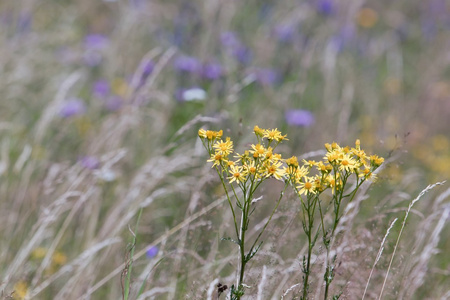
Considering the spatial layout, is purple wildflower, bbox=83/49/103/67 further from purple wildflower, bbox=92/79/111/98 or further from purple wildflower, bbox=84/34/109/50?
purple wildflower, bbox=92/79/111/98

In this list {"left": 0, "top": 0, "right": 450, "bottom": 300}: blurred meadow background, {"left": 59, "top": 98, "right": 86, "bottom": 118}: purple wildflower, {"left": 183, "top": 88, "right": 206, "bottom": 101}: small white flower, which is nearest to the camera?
{"left": 0, "top": 0, "right": 450, "bottom": 300}: blurred meadow background

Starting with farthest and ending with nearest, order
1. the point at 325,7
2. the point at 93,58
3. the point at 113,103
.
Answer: the point at 325,7, the point at 93,58, the point at 113,103

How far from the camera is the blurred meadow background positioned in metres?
1.97

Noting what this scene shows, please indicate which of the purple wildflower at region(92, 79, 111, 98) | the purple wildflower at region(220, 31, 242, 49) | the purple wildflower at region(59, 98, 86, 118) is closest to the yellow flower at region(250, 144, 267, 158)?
the purple wildflower at region(59, 98, 86, 118)

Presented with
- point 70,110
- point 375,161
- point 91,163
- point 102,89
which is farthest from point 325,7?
point 375,161

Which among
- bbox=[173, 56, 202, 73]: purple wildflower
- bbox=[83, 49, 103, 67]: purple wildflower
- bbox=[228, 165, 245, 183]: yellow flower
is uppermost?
bbox=[83, 49, 103, 67]: purple wildflower

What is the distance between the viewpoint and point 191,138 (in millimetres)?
3369

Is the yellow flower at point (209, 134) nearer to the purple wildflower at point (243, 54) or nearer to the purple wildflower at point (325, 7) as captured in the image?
the purple wildflower at point (243, 54)

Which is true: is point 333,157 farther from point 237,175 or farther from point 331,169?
point 237,175

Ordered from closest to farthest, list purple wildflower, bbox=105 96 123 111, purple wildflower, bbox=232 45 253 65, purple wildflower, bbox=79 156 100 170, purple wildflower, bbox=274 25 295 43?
purple wildflower, bbox=79 156 100 170 → purple wildflower, bbox=105 96 123 111 → purple wildflower, bbox=232 45 253 65 → purple wildflower, bbox=274 25 295 43

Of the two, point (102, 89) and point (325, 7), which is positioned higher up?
point (325, 7)

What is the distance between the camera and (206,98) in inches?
127

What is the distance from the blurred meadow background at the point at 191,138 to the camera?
197 centimetres

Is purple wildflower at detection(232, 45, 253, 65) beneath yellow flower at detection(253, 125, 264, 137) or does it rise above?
above
